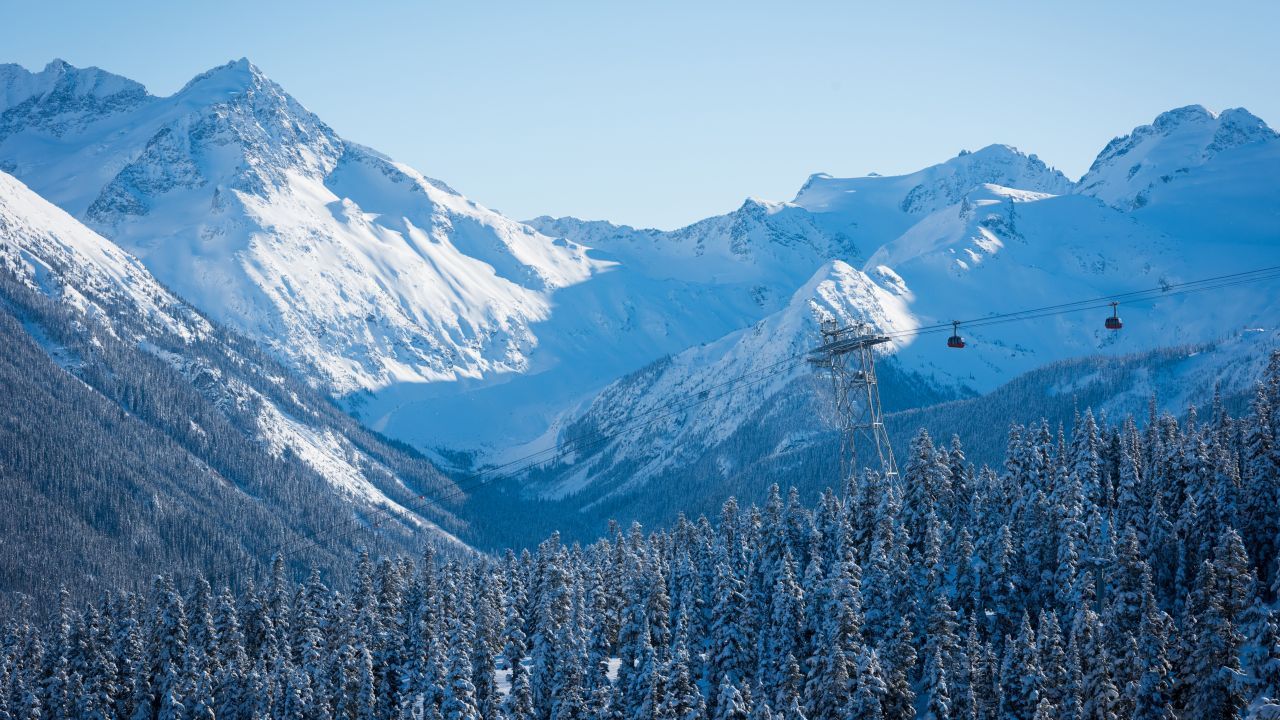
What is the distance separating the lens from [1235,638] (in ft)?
258

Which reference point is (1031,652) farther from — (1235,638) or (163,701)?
(163,701)

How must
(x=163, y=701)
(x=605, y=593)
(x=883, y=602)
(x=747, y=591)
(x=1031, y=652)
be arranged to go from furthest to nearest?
(x=605, y=593)
(x=163, y=701)
(x=747, y=591)
(x=883, y=602)
(x=1031, y=652)

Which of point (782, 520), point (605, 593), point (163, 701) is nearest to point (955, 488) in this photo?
point (782, 520)

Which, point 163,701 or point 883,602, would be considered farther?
point 163,701

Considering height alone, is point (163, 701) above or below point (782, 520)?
below

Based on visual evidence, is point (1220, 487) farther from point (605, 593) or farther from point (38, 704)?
point (38, 704)

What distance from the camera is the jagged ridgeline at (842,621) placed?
84375 mm

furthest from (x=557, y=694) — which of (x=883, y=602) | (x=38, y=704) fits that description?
(x=38, y=704)

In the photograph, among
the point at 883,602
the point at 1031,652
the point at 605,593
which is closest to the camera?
the point at 1031,652

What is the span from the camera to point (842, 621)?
295ft

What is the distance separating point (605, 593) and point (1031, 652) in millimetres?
50822

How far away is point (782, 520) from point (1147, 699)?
131ft

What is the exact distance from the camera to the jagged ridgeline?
84.4m

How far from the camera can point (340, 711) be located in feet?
353
